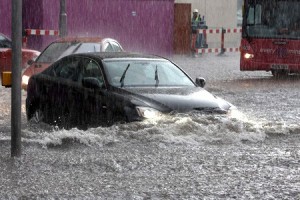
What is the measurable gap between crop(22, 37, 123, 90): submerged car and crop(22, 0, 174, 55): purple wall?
12538mm

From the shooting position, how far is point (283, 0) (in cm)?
2323

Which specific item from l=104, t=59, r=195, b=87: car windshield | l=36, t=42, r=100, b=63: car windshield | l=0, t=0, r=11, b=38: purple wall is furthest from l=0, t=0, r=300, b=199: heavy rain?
l=0, t=0, r=11, b=38: purple wall

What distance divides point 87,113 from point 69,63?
4.43 feet

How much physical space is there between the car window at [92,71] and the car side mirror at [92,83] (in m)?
0.20

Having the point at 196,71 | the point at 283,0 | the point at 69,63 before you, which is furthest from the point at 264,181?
the point at 196,71

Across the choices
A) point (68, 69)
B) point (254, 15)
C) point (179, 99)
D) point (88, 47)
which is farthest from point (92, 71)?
point (254, 15)

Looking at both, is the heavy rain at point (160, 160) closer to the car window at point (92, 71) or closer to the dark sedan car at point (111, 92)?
the dark sedan car at point (111, 92)

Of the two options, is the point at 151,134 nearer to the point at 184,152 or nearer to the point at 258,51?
the point at 184,152

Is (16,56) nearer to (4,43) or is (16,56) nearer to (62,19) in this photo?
(4,43)

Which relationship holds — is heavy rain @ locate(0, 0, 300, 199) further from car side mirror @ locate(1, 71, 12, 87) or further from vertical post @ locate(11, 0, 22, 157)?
car side mirror @ locate(1, 71, 12, 87)

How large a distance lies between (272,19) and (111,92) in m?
12.7

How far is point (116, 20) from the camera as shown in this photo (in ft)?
110

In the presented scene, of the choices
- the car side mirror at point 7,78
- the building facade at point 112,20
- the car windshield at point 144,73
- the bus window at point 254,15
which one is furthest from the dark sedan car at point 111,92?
the building facade at point 112,20

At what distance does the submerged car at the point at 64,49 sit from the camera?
17938 millimetres
